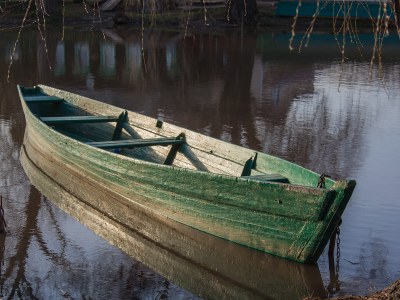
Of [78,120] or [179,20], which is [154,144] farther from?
[179,20]

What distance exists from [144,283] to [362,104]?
422 inches

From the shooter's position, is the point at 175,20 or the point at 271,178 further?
the point at 175,20

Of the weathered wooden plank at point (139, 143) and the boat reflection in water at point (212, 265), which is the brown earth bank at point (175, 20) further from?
the boat reflection in water at point (212, 265)

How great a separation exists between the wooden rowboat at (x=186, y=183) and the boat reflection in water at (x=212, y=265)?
10cm

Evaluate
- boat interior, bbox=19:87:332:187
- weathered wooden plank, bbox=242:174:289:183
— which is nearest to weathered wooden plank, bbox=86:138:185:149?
boat interior, bbox=19:87:332:187

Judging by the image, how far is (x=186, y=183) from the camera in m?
7.98

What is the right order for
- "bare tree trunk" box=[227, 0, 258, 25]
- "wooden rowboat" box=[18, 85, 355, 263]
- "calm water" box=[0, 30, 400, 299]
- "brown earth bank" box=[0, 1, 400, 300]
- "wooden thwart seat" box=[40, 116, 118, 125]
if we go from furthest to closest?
"bare tree trunk" box=[227, 0, 258, 25]
"brown earth bank" box=[0, 1, 400, 300]
"wooden thwart seat" box=[40, 116, 118, 125]
"calm water" box=[0, 30, 400, 299]
"wooden rowboat" box=[18, 85, 355, 263]

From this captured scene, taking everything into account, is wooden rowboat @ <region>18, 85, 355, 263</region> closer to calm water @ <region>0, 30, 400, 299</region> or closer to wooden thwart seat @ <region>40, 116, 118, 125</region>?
wooden thwart seat @ <region>40, 116, 118, 125</region>

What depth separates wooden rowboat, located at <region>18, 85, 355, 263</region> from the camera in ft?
23.6

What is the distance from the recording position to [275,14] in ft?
124

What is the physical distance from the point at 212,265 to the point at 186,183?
0.86 meters

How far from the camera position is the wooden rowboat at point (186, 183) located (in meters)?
7.19

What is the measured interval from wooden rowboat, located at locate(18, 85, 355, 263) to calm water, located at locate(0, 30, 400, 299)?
0.39 m

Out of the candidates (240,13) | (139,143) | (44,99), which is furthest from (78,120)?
(240,13)
